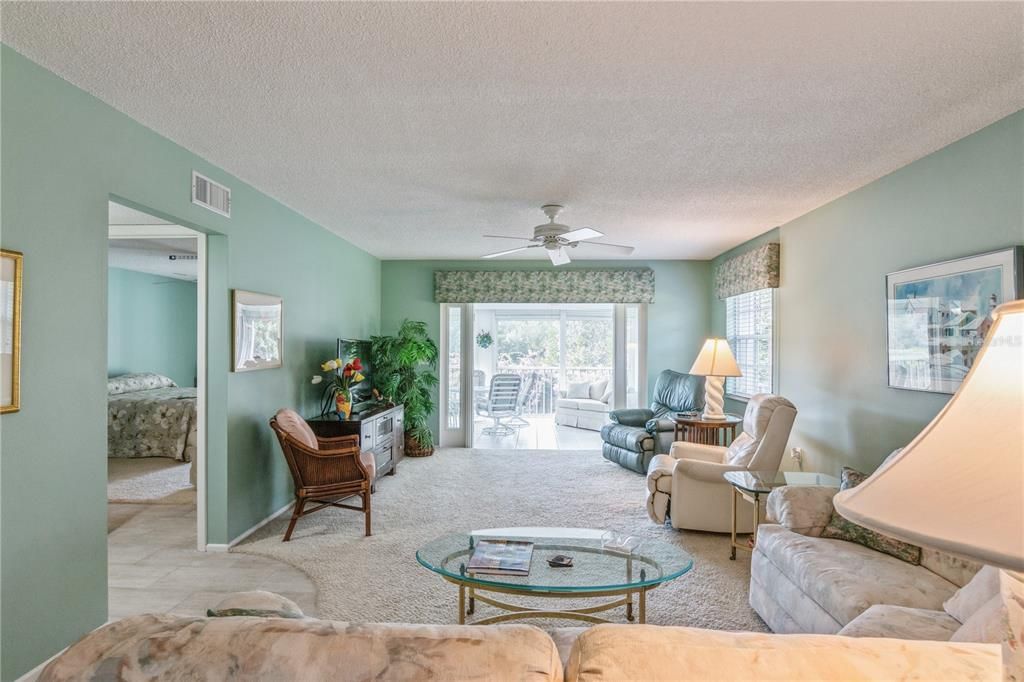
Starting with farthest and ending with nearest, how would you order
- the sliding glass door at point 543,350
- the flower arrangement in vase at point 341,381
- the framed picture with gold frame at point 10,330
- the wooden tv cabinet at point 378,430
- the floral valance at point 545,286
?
the sliding glass door at point 543,350, the floral valance at point 545,286, the flower arrangement in vase at point 341,381, the wooden tv cabinet at point 378,430, the framed picture with gold frame at point 10,330

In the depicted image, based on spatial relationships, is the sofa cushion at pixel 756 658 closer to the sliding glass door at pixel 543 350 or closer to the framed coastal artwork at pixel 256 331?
the framed coastal artwork at pixel 256 331

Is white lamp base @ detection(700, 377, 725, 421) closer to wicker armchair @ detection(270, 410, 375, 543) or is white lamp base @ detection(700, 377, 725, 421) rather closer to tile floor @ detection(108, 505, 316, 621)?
wicker armchair @ detection(270, 410, 375, 543)

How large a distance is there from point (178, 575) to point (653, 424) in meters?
4.20

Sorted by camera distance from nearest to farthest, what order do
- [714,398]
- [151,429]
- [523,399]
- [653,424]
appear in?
[714,398]
[653,424]
[151,429]
[523,399]

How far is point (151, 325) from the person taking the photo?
8.35 m

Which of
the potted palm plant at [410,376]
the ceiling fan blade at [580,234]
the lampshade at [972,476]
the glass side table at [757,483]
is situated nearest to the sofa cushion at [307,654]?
the lampshade at [972,476]

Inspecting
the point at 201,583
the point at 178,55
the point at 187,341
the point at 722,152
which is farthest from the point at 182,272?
the point at 722,152

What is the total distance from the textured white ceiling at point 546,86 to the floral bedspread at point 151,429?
3676 millimetres

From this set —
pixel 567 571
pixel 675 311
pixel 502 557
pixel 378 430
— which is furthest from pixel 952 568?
pixel 675 311

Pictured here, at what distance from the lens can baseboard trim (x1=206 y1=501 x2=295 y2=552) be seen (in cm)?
363

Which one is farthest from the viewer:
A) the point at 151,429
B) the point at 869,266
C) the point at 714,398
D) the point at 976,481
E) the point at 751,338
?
the point at 151,429

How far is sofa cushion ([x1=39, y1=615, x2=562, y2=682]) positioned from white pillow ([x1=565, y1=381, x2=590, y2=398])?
8650mm

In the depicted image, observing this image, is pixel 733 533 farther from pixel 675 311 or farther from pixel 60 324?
pixel 675 311

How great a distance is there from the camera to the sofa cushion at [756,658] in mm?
875
